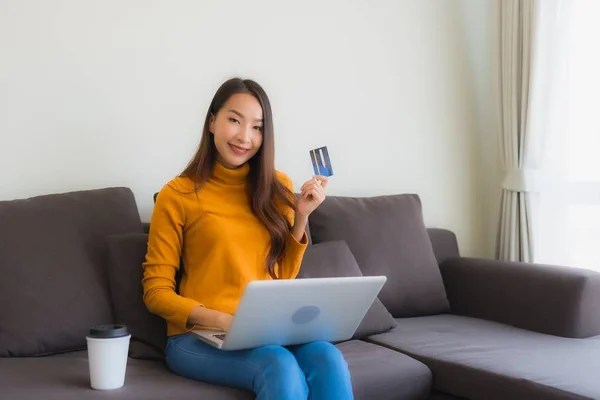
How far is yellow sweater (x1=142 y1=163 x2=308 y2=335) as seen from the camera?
190 cm

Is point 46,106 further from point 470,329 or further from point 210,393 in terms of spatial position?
point 470,329

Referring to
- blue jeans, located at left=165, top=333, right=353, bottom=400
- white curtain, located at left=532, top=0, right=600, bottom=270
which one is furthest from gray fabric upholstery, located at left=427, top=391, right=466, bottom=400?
white curtain, located at left=532, top=0, right=600, bottom=270

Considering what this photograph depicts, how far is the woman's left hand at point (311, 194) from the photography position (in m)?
1.97

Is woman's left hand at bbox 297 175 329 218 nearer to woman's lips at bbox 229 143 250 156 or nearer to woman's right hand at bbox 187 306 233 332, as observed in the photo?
woman's lips at bbox 229 143 250 156

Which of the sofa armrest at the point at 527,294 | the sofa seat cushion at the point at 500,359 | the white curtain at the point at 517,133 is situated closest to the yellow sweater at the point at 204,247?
the sofa seat cushion at the point at 500,359

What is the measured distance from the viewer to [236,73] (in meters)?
2.66

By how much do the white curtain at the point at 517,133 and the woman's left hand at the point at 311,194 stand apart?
1386 millimetres

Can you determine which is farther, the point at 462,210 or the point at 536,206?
the point at 462,210

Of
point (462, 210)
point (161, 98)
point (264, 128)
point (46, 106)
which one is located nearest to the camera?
point (264, 128)

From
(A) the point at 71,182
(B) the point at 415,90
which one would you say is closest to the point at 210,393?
(A) the point at 71,182

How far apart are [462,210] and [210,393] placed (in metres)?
1.97

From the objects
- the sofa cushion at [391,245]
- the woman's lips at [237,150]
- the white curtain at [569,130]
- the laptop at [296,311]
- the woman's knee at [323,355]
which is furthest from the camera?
the white curtain at [569,130]

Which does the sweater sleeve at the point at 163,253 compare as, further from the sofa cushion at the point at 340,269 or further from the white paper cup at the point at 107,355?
the sofa cushion at the point at 340,269

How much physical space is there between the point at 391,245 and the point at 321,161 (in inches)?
29.3
